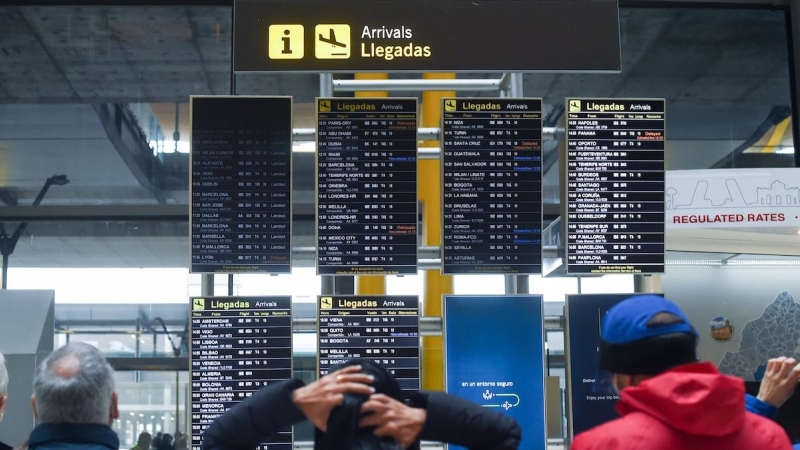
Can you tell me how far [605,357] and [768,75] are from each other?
5.87 metres

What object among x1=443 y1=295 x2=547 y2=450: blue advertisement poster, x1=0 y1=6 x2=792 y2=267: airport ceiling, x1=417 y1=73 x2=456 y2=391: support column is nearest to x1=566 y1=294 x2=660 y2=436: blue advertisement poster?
x1=443 y1=295 x2=547 y2=450: blue advertisement poster

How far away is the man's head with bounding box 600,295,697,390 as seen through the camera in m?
2.11

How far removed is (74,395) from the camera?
7.81 feet

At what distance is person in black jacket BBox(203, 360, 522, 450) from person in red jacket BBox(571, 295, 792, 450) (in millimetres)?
211

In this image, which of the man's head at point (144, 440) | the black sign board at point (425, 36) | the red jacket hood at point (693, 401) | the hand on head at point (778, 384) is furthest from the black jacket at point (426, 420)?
the man's head at point (144, 440)

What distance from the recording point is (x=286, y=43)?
4.73 metres

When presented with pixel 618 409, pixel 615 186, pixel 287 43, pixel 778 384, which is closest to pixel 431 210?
pixel 615 186

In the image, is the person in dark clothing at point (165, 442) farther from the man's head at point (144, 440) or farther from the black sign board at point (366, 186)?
the black sign board at point (366, 186)

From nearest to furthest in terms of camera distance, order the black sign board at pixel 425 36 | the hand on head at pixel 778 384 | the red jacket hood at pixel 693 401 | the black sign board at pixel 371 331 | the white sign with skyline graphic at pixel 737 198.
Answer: the red jacket hood at pixel 693 401 → the hand on head at pixel 778 384 → the black sign board at pixel 425 36 → the black sign board at pixel 371 331 → the white sign with skyline graphic at pixel 737 198

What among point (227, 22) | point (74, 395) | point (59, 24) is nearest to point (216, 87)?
point (227, 22)

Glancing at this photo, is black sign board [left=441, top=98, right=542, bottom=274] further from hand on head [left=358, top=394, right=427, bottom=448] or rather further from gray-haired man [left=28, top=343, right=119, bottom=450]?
hand on head [left=358, top=394, right=427, bottom=448]

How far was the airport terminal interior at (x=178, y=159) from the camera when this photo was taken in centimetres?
676

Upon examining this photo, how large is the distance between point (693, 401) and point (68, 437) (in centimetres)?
133

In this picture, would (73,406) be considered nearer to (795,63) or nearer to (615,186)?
(615,186)
